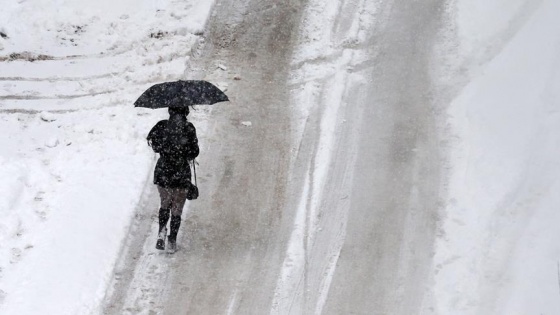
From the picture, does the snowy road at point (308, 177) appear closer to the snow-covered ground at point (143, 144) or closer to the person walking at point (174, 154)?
the snow-covered ground at point (143, 144)

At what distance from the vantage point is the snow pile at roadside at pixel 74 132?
937 centimetres

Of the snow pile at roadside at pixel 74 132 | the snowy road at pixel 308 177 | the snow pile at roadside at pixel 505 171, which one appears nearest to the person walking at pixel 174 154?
the snowy road at pixel 308 177

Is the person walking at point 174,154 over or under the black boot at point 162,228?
over

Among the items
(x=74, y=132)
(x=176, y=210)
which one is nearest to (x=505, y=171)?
(x=176, y=210)

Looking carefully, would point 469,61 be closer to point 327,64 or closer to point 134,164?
point 327,64

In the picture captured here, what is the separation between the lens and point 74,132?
11930mm

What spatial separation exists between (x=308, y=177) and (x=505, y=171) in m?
2.53

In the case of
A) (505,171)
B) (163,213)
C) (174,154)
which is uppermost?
(505,171)

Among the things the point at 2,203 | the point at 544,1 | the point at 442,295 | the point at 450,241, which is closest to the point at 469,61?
the point at 544,1

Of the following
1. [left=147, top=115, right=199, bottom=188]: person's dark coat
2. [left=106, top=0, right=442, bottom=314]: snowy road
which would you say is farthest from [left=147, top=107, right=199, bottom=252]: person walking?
[left=106, top=0, right=442, bottom=314]: snowy road

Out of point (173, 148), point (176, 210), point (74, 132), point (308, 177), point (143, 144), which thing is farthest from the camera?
point (74, 132)

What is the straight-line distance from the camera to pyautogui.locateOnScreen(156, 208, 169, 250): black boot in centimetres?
947

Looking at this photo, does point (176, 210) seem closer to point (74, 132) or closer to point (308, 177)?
point (308, 177)

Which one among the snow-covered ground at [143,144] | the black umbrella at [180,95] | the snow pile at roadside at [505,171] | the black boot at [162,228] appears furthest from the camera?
the black boot at [162,228]
